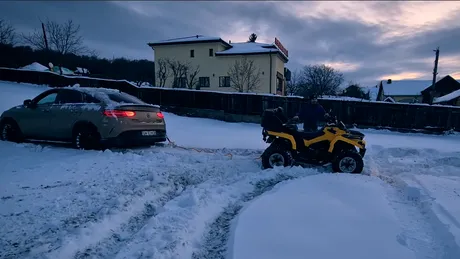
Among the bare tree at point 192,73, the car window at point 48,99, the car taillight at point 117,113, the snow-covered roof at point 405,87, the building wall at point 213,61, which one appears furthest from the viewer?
the snow-covered roof at point 405,87

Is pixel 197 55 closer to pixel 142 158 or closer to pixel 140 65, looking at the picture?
pixel 140 65

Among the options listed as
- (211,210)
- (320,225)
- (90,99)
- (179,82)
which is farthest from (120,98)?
(179,82)

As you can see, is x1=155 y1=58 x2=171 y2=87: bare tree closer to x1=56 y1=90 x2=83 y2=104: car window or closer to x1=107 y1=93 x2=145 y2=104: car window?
x1=56 y1=90 x2=83 y2=104: car window

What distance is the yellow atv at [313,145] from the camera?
5.59 meters

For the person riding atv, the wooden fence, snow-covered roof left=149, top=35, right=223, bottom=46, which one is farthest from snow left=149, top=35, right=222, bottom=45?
the person riding atv

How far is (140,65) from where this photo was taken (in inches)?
1889

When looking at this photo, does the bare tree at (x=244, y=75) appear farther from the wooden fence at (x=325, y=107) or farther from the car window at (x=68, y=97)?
the car window at (x=68, y=97)

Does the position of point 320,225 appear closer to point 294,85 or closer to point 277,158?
point 277,158

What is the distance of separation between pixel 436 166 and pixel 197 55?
2846 centimetres

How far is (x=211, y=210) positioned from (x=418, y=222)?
241 cm

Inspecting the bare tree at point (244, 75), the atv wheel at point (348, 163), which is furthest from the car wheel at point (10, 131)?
the bare tree at point (244, 75)

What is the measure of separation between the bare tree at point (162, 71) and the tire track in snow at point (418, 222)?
93.4 feet

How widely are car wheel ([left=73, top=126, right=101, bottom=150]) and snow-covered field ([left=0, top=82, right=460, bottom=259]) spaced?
0.68 metres

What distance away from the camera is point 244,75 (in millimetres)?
29156
